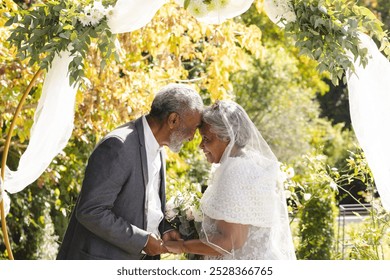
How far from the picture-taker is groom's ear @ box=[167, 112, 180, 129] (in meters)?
3.53

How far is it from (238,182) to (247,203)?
0.10 m

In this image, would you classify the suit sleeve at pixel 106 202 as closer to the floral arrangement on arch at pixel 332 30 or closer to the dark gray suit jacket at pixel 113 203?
the dark gray suit jacket at pixel 113 203

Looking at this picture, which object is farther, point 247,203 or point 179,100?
point 179,100

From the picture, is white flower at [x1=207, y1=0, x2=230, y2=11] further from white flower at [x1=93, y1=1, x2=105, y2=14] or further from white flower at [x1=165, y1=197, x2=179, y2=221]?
white flower at [x1=165, y1=197, x2=179, y2=221]

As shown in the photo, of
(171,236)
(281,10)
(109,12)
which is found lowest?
(171,236)

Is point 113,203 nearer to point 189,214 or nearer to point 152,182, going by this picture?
point 152,182

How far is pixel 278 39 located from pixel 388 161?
14347 mm

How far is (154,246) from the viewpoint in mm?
3455

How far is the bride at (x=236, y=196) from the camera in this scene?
3.37 metres

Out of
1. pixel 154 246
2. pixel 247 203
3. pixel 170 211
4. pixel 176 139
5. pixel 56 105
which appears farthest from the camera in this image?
pixel 56 105

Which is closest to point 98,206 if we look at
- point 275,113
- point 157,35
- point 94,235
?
point 94,235

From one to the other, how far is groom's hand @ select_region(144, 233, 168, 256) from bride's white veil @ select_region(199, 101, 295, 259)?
0.62ft

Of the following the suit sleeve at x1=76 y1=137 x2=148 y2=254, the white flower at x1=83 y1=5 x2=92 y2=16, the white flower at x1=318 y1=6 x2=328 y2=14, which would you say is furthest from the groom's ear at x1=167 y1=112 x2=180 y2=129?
the white flower at x1=318 y1=6 x2=328 y2=14

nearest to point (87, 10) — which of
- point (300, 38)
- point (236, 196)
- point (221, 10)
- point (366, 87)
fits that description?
point (221, 10)
